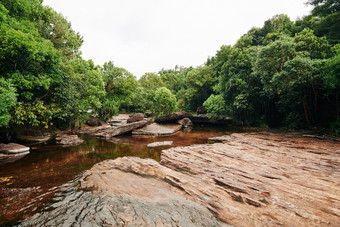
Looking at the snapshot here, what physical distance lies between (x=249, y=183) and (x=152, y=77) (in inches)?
1221

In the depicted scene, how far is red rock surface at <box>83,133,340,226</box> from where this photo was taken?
3.54 metres

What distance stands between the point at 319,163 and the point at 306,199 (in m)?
4.31

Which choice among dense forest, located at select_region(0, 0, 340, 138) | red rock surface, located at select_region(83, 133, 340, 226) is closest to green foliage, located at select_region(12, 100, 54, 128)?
dense forest, located at select_region(0, 0, 340, 138)

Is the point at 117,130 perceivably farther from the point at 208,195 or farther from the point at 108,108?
the point at 208,195

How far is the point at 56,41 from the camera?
64.3ft

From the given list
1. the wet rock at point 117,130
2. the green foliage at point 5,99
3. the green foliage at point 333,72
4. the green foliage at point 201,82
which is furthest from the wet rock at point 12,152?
the green foliage at point 201,82

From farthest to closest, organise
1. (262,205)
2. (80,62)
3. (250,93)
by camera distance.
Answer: (250,93) → (80,62) → (262,205)

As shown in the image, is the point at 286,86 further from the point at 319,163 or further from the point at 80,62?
the point at 80,62

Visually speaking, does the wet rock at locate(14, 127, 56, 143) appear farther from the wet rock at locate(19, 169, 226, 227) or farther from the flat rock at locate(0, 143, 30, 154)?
the wet rock at locate(19, 169, 226, 227)

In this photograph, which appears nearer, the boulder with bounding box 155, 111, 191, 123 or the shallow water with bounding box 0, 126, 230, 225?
the shallow water with bounding box 0, 126, 230, 225

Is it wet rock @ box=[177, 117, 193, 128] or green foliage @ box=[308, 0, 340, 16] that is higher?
green foliage @ box=[308, 0, 340, 16]

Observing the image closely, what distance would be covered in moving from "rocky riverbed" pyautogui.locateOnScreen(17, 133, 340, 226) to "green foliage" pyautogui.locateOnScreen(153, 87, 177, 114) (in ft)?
72.8

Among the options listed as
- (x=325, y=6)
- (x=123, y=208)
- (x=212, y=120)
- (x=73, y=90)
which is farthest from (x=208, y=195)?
(x=325, y=6)

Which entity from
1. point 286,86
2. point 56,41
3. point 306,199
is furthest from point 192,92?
point 306,199
